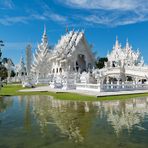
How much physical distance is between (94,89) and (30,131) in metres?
17.5

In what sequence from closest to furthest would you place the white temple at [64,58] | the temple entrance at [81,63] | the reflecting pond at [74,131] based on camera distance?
the reflecting pond at [74,131], the white temple at [64,58], the temple entrance at [81,63]

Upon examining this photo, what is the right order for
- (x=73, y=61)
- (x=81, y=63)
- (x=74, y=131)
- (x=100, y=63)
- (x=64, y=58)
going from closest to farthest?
1. (x=74, y=131)
2. (x=64, y=58)
3. (x=73, y=61)
4. (x=81, y=63)
5. (x=100, y=63)

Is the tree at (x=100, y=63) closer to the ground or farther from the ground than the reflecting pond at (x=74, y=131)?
farther from the ground

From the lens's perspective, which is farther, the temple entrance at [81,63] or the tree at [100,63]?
the tree at [100,63]

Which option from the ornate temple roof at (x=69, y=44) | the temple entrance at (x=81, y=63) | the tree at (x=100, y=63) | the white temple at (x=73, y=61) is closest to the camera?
the white temple at (x=73, y=61)

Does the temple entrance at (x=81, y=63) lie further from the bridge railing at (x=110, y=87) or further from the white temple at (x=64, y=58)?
the bridge railing at (x=110, y=87)

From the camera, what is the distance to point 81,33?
54594mm

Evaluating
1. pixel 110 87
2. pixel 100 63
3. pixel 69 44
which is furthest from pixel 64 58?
pixel 110 87

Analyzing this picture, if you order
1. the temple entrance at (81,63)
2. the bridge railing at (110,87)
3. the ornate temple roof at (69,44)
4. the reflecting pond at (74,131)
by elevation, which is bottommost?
the reflecting pond at (74,131)

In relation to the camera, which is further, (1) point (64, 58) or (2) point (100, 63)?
(2) point (100, 63)

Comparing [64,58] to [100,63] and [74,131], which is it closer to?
[100,63]

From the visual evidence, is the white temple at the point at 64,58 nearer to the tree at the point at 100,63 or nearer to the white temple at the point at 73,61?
the white temple at the point at 73,61

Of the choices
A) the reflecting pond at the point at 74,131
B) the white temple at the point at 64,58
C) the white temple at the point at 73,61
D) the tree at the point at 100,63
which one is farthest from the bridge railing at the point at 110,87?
the tree at the point at 100,63

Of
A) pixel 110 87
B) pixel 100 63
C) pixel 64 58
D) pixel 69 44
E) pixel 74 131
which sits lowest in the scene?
pixel 74 131
